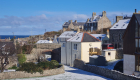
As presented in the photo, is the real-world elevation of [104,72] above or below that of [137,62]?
below

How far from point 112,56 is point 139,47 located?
1514 centimetres

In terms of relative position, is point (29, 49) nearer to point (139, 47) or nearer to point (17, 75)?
point (17, 75)

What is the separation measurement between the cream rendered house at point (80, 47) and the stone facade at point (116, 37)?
7.06m

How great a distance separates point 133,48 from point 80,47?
17.6 m

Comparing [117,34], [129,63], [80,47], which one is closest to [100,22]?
[117,34]

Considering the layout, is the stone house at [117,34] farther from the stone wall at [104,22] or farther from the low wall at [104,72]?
the stone wall at [104,22]

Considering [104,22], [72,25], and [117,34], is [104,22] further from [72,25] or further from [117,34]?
[117,34]

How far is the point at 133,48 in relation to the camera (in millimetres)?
26844

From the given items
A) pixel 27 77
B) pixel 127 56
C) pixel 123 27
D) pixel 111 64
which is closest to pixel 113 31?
pixel 123 27

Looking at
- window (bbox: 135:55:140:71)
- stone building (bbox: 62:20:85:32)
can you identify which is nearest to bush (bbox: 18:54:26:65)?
window (bbox: 135:55:140:71)

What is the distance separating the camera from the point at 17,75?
98.0 ft

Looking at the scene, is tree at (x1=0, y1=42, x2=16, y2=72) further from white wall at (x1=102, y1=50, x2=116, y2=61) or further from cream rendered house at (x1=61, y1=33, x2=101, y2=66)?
white wall at (x1=102, y1=50, x2=116, y2=61)

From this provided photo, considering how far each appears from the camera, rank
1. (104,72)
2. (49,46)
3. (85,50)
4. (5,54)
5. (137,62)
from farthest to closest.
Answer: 1. (49,46)
2. (85,50)
3. (5,54)
4. (104,72)
5. (137,62)

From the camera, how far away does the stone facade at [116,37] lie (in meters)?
49.2
